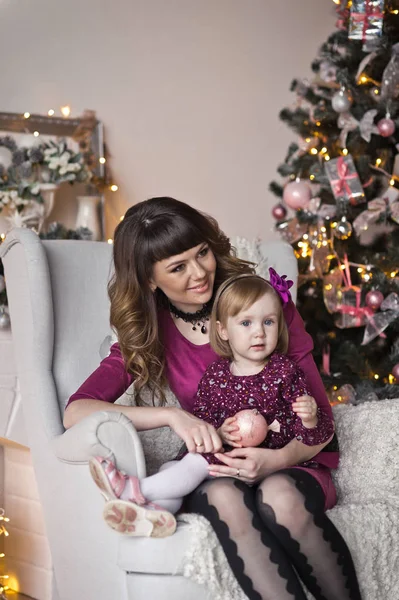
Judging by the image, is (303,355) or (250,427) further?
(303,355)

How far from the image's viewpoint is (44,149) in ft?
10.8

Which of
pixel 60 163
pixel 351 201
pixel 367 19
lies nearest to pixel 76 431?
pixel 60 163

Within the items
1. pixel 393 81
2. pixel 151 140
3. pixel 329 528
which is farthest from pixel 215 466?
pixel 151 140

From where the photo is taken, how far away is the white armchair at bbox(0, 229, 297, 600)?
173cm

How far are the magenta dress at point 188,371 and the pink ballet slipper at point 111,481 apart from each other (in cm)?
31

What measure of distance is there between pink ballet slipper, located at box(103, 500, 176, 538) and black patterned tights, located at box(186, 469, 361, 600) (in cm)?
14

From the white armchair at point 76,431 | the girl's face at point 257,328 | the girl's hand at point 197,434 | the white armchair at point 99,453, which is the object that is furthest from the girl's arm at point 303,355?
the white armchair at point 76,431

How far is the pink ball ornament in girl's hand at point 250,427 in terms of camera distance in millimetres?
1899

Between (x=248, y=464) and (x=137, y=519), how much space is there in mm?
313

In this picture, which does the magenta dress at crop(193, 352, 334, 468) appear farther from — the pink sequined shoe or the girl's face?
the pink sequined shoe

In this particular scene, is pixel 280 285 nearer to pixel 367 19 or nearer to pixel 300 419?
pixel 300 419

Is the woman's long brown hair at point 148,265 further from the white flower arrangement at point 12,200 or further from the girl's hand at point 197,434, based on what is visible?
the white flower arrangement at point 12,200

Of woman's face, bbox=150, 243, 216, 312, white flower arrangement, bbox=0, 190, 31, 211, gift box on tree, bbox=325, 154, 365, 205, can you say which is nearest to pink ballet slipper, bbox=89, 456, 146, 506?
woman's face, bbox=150, 243, 216, 312

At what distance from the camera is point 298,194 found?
3613mm
